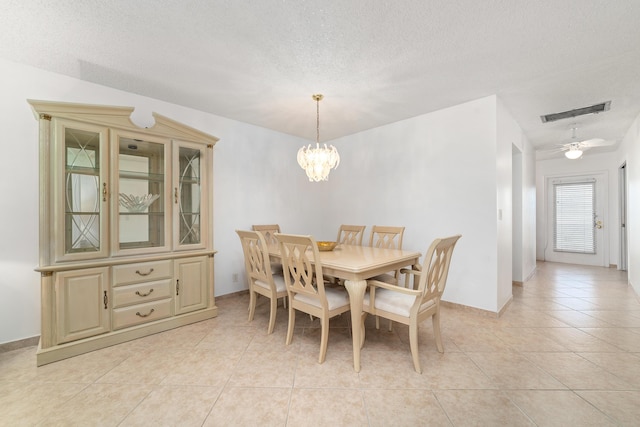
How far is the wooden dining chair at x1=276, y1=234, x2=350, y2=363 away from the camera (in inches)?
77.5

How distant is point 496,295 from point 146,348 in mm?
3556

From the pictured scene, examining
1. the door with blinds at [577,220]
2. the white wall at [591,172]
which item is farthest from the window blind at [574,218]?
the white wall at [591,172]

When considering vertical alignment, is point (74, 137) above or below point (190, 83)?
below

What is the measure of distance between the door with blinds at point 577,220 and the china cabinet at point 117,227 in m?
7.71

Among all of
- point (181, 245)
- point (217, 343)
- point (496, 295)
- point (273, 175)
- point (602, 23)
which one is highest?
point (602, 23)

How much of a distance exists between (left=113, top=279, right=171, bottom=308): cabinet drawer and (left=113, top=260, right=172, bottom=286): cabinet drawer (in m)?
0.05

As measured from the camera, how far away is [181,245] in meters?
2.71

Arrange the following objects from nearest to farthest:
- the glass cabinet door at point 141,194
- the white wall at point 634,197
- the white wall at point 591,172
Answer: the glass cabinet door at point 141,194
the white wall at point 634,197
the white wall at point 591,172

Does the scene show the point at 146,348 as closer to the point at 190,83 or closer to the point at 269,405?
the point at 269,405

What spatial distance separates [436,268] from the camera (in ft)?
6.28

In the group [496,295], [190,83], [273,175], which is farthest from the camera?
[273,175]

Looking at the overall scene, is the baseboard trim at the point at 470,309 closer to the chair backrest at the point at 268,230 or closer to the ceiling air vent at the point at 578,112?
the chair backrest at the point at 268,230

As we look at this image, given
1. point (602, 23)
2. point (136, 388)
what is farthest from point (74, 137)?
point (602, 23)

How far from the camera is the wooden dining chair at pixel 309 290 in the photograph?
6.46ft
